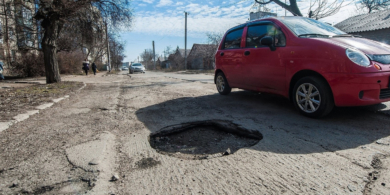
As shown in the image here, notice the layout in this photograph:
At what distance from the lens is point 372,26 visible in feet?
60.2

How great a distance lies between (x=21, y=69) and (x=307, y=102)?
2112 centimetres

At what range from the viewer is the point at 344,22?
22.4m

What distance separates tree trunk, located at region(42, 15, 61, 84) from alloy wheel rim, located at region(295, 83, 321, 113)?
34.0 ft

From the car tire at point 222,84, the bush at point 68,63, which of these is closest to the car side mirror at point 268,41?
the car tire at point 222,84

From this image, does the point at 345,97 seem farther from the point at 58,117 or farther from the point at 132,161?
the point at 58,117

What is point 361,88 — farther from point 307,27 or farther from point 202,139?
point 202,139

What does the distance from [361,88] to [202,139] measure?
220 centimetres

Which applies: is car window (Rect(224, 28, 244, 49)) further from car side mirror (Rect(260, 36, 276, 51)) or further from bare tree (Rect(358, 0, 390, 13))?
bare tree (Rect(358, 0, 390, 13))

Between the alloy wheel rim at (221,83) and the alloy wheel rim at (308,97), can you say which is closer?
the alloy wheel rim at (308,97)

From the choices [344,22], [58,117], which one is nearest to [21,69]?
[58,117]

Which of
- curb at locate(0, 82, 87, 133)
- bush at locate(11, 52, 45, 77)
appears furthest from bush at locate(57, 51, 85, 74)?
curb at locate(0, 82, 87, 133)

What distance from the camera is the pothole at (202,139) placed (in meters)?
2.40

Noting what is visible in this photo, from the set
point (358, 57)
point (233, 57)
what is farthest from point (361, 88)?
point (233, 57)

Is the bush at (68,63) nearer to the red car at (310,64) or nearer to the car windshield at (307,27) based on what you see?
the red car at (310,64)
